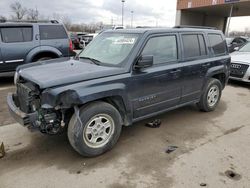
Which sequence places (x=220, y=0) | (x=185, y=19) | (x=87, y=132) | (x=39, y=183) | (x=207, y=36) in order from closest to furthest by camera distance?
1. (x=39, y=183)
2. (x=87, y=132)
3. (x=207, y=36)
4. (x=220, y=0)
5. (x=185, y=19)

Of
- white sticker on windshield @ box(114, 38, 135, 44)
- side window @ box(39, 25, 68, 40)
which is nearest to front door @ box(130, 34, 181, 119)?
white sticker on windshield @ box(114, 38, 135, 44)

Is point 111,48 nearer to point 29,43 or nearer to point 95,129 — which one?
point 95,129

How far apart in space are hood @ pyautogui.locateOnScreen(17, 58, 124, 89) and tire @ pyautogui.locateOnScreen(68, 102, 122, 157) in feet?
1.38

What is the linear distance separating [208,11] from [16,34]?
28257mm

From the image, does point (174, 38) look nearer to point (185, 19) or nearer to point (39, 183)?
point (39, 183)

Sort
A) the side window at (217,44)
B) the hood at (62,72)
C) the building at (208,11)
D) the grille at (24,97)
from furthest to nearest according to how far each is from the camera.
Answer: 1. the building at (208,11)
2. the side window at (217,44)
3. the grille at (24,97)
4. the hood at (62,72)

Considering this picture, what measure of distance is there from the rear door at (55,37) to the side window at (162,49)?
480 cm

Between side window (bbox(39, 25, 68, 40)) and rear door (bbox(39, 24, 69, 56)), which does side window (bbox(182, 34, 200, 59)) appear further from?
side window (bbox(39, 25, 68, 40))

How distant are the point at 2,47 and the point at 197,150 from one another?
6317 mm

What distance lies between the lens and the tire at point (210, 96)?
194 inches

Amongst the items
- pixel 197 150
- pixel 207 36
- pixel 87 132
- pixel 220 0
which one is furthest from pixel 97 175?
pixel 220 0

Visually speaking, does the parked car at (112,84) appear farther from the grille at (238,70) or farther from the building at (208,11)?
the building at (208,11)

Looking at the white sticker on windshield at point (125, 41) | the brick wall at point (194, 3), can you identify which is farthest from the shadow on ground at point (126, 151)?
the brick wall at point (194, 3)

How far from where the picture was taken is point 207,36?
4785 mm
